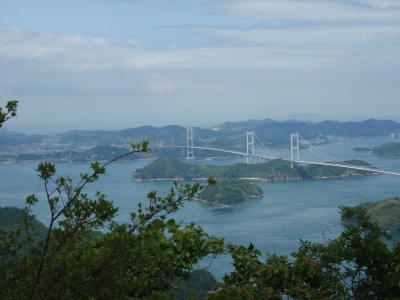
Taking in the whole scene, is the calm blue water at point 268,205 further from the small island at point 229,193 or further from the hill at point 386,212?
the hill at point 386,212

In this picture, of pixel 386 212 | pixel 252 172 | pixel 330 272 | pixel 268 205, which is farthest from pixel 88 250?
pixel 252 172

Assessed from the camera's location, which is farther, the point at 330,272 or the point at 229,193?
the point at 229,193

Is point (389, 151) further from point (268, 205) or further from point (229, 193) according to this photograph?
point (268, 205)

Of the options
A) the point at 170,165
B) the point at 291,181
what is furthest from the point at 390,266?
the point at 170,165

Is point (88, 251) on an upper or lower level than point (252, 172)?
upper

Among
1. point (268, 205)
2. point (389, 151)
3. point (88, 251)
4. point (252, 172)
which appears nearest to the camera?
point (88, 251)

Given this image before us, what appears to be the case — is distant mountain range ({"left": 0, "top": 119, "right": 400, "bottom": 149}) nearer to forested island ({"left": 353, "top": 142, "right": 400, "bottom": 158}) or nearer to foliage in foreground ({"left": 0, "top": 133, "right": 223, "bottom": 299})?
forested island ({"left": 353, "top": 142, "right": 400, "bottom": 158})

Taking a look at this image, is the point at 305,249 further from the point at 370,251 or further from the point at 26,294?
the point at 26,294

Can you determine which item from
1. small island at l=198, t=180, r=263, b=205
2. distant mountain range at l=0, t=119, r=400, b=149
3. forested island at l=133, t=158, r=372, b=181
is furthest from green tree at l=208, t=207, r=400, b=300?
distant mountain range at l=0, t=119, r=400, b=149
